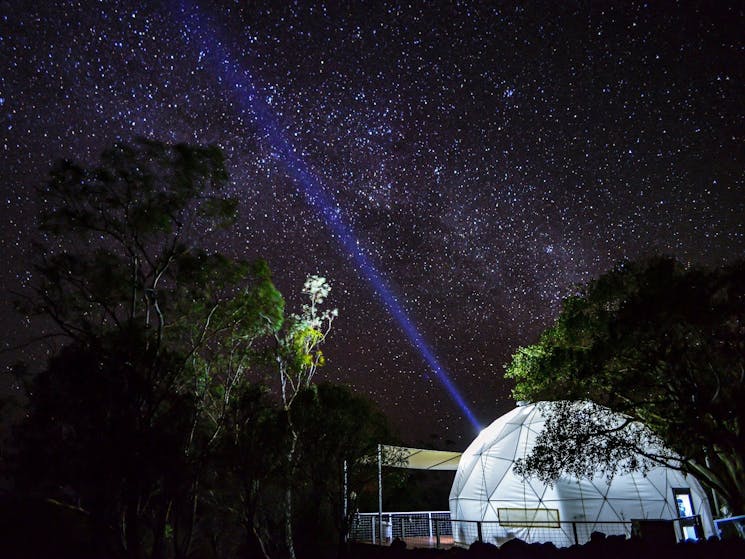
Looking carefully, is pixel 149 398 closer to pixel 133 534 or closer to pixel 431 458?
pixel 133 534

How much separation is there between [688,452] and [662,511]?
7.88 meters

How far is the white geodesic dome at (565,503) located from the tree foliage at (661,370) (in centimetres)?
547

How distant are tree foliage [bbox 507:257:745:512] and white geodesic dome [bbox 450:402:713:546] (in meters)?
5.47

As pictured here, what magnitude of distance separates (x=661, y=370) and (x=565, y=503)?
8.04m

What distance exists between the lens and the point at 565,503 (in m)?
17.5

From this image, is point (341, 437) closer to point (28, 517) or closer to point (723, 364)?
point (723, 364)

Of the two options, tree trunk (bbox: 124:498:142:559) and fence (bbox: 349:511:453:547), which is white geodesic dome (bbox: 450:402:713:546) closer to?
A: fence (bbox: 349:511:453:547)

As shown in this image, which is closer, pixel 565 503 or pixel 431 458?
pixel 565 503

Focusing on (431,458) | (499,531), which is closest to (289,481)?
(499,531)

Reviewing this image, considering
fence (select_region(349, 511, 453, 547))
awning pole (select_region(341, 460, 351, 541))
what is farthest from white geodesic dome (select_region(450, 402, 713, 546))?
awning pole (select_region(341, 460, 351, 541))

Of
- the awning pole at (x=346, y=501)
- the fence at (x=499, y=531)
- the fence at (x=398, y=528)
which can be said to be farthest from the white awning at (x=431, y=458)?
the awning pole at (x=346, y=501)

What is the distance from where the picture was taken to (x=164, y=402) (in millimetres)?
12680

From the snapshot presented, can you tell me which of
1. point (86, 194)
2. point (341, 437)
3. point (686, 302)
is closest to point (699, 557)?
point (686, 302)

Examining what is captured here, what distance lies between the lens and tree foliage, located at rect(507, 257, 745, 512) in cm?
1066
